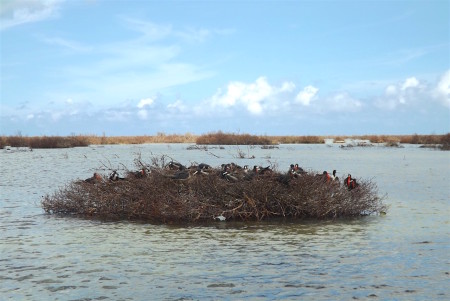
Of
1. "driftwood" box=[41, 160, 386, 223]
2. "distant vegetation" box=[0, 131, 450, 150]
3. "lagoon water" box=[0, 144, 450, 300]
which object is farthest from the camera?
"distant vegetation" box=[0, 131, 450, 150]

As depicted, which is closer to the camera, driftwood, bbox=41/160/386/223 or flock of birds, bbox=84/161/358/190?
driftwood, bbox=41/160/386/223

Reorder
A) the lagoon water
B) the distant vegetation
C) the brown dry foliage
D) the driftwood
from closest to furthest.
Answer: the lagoon water
the driftwood
the distant vegetation
the brown dry foliage

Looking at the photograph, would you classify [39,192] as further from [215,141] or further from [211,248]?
[215,141]

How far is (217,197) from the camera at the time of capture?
1553 centimetres

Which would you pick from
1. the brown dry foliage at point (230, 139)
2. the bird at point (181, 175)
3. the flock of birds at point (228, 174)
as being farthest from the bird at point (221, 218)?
the brown dry foliage at point (230, 139)

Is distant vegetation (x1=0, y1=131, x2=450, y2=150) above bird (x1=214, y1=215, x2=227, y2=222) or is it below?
above

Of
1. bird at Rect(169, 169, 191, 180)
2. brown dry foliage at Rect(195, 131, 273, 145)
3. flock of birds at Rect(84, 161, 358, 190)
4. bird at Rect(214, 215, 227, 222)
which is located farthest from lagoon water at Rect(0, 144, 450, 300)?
brown dry foliage at Rect(195, 131, 273, 145)

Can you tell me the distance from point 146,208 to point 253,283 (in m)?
6.95

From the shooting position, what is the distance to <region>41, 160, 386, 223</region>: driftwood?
50.6 feet

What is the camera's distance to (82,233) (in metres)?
14.1

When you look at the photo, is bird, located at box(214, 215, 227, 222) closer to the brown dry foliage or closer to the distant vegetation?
the distant vegetation

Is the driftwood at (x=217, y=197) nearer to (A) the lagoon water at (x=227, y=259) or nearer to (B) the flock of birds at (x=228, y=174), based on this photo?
(B) the flock of birds at (x=228, y=174)

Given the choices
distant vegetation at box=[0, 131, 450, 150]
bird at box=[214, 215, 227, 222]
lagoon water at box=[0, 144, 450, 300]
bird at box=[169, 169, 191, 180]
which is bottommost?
lagoon water at box=[0, 144, 450, 300]

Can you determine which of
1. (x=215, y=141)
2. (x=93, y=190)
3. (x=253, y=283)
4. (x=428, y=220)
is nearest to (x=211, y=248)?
(x=253, y=283)
